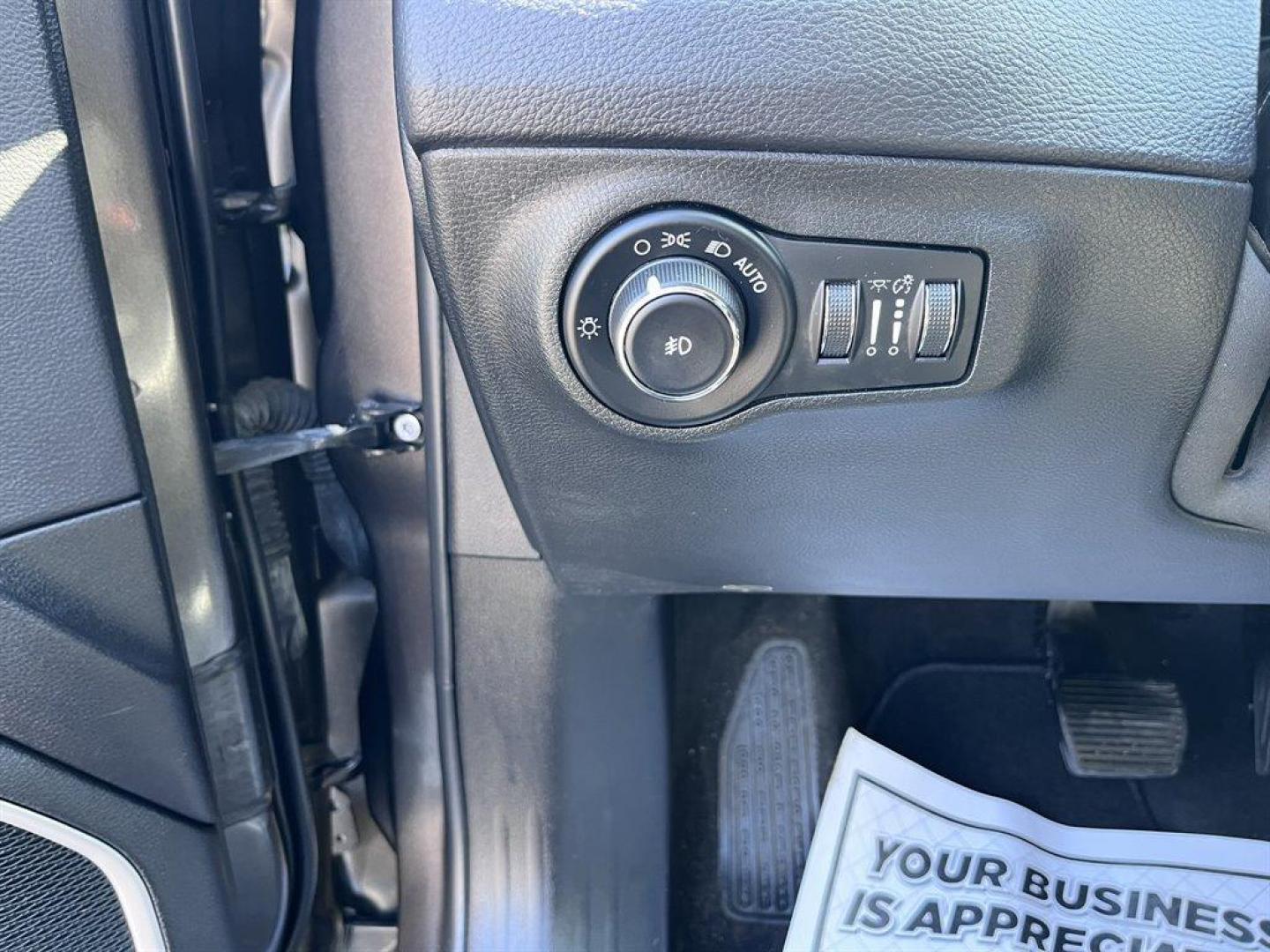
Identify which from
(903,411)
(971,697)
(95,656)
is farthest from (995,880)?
(95,656)

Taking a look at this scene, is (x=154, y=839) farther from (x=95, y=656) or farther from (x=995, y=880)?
(x=995, y=880)

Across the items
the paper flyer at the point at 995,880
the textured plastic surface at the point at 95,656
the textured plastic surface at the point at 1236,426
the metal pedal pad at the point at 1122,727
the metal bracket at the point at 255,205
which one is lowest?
the paper flyer at the point at 995,880

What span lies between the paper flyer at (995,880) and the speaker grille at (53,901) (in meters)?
0.50

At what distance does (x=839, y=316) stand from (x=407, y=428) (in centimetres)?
36

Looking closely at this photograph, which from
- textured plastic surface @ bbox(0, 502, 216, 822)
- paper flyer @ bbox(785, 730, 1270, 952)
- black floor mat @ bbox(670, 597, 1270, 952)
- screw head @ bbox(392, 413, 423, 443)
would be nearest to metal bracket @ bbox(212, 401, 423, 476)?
screw head @ bbox(392, 413, 423, 443)

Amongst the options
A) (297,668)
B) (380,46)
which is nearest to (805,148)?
(380,46)

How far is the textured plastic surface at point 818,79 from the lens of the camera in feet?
1.72

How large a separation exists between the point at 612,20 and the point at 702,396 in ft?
0.61

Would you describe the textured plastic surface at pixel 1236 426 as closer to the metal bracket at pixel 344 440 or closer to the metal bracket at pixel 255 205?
the metal bracket at pixel 344 440

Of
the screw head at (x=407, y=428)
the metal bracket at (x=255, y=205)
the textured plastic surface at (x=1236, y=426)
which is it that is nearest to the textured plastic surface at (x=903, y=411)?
the textured plastic surface at (x=1236, y=426)

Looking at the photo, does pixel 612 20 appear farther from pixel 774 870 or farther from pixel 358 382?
pixel 774 870

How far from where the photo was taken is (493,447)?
2.16 ft

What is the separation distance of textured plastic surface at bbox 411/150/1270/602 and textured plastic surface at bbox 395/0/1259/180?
1cm

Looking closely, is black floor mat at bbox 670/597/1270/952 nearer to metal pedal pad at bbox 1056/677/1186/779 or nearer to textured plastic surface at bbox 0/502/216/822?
metal pedal pad at bbox 1056/677/1186/779
